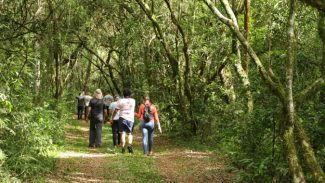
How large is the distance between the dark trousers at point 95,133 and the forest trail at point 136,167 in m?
0.57

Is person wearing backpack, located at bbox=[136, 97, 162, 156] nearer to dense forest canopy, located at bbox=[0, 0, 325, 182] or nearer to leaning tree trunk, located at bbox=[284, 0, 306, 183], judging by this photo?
dense forest canopy, located at bbox=[0, 0, 325, 182]

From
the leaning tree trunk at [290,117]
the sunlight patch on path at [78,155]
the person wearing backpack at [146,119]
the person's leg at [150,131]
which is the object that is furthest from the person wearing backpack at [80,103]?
the leaning tree trunk at [290,117]

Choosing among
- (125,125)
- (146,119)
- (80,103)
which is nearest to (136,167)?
(146,119)

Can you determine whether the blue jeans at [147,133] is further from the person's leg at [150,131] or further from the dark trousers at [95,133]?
the dark trousers at [95,133]

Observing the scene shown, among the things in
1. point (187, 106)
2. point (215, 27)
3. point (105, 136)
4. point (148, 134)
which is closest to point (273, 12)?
point (215, 27)

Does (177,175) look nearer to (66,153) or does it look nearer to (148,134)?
(148,134)

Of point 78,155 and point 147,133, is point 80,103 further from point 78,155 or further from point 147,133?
point 147,133

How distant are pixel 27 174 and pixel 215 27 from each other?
8.84m

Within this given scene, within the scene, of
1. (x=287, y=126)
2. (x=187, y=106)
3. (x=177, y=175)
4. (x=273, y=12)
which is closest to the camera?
(x=287, y=126)

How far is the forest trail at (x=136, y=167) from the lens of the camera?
403 inches

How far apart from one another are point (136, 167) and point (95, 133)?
14.7ft

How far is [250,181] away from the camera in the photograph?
8.84m

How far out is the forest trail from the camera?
10240 millimetres

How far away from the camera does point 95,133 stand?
15594 mm
